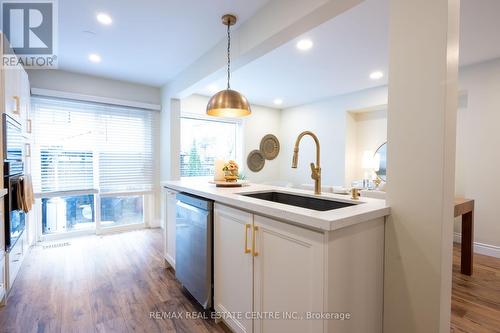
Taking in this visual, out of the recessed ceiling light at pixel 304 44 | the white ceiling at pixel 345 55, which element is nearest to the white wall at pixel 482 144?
the white ceiling at pixel 345 55

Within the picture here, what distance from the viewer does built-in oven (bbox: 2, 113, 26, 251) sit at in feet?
Answer: 6.91

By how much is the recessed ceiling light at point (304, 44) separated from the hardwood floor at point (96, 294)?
9.20 feet

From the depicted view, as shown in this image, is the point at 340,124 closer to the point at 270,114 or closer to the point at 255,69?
the point at 270,114

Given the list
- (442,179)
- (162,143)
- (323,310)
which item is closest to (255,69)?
(162,143)

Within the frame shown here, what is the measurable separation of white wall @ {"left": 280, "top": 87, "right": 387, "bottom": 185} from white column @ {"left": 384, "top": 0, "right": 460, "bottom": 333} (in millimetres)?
3380

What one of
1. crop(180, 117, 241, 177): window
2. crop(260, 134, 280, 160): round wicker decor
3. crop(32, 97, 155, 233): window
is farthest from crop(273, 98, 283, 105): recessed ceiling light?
crop(32, 97, 155, 233): window

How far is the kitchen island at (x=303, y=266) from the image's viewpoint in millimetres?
1104

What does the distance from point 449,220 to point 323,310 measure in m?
0.74

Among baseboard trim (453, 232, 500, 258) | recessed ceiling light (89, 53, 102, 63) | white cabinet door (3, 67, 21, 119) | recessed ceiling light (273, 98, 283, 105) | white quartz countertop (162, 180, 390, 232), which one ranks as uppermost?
recessed ceiling light (273, 98, 283, 105)

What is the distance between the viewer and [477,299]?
85.5 inches

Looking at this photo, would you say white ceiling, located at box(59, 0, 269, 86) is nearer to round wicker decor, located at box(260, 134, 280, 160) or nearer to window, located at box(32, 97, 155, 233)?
window, located at box(32, 97, 155, 233)

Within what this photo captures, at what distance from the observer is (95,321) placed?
6.01ft

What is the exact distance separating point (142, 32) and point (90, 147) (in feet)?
7.18

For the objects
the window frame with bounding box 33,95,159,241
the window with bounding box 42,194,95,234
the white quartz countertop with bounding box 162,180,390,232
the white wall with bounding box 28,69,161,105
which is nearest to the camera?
the white quartz countertop with bounding box 162,180,390,232
